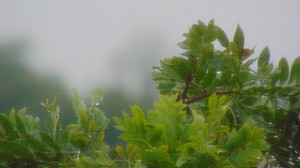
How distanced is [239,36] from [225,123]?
0.28 meters

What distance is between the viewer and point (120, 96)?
14.7 feet

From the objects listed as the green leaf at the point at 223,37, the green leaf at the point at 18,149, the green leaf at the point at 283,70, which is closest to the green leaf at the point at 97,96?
the green leaf at the point at 18,149

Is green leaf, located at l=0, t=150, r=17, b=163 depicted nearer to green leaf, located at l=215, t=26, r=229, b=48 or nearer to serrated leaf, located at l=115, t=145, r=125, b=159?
serrated leaf, located at l=115, t=145, r=125, b=159

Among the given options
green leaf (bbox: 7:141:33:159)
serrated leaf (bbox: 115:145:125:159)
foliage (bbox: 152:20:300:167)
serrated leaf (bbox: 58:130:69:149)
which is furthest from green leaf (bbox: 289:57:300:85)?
green leaf (bbox: 7:141:33:159)

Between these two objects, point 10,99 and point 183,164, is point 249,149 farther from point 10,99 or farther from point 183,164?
point 10,99

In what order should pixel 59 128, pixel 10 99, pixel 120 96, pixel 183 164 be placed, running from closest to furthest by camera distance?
1. pixel 183 164
2. pixel 59 128
3. pixel 10 99
4. pixel 120 96

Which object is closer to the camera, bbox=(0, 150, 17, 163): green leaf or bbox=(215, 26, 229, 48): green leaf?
bbox=(0, 150, 17, 163): green leaf

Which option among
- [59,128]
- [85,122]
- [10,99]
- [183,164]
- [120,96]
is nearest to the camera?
[183,164]

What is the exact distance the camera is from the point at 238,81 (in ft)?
3.17

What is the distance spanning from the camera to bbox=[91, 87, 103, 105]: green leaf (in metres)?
0.92

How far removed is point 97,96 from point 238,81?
43cm

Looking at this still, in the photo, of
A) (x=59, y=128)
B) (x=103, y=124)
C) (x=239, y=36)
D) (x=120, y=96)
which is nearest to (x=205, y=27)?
(x=239, y=36)

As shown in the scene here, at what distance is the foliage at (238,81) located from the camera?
959mm

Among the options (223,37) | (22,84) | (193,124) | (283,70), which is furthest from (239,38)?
(22,84)
